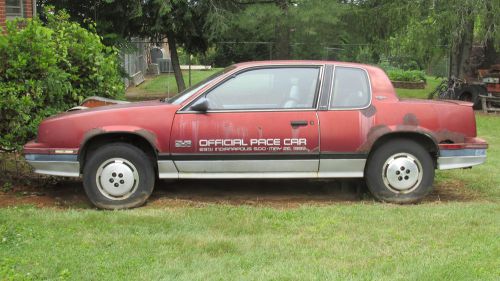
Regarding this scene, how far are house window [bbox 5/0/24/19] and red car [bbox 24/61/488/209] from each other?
230 inches

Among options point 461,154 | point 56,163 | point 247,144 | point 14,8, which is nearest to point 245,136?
point 247,144

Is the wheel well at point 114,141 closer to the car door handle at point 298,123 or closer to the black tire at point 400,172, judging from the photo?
the car door handle at point 298,123

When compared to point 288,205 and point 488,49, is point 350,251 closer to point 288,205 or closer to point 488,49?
point 288,205

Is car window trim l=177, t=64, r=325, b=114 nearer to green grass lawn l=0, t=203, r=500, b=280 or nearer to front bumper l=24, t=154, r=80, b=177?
green grass lawn l=0, t=203, r=500, b=280

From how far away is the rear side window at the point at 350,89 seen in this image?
21.3ft

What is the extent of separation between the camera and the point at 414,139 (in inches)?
259

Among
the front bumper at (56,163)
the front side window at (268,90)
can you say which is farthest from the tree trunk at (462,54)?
the front bumper at (56,163)

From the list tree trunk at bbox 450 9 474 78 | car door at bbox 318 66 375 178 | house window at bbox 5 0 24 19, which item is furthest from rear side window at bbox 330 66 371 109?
tree trunk at bbox 450 9 474 78

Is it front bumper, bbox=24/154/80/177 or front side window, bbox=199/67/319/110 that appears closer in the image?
front bumper, bbox=24/154/80/177

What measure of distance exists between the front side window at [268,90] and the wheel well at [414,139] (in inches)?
32.5

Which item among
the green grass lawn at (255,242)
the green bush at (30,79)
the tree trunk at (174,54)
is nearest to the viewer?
the green grass lawn at (255,242)

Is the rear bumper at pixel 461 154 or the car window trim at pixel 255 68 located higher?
the car window trim at pixel 255 68

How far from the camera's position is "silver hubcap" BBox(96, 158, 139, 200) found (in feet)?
20.5

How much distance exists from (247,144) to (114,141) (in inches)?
55.0
